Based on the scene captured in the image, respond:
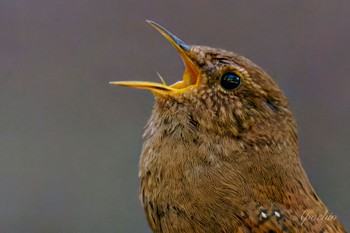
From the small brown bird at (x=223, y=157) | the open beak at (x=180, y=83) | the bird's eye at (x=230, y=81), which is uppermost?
the open beak at (x=180, y=83)

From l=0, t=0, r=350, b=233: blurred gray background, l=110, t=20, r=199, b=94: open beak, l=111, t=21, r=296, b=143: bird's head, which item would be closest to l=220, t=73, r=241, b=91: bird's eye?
l=111, t=21, r=296, b=143: bird's head

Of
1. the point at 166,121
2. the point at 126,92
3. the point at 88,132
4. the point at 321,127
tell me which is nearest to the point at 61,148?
the point at 88,132

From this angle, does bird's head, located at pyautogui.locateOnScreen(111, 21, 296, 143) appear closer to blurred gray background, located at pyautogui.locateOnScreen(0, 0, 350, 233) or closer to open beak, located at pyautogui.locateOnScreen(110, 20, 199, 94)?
open beak, located at pyautogui.locateOnScreen(110, 20, 199, 94)

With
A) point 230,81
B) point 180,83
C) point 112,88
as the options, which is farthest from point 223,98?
point 112,88

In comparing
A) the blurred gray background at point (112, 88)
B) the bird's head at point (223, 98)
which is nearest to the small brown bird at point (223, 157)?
the bird's head at point (223, 98)

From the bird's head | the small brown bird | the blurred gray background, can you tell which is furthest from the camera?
the blurred gray background

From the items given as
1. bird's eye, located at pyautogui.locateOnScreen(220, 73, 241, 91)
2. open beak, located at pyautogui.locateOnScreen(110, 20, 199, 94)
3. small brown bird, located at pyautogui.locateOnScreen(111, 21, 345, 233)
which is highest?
open beak, located at pyautogui.locateOnScreen(110, 20, 199, 94)

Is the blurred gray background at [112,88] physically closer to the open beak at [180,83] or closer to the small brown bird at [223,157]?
the open beak at [180,83]
